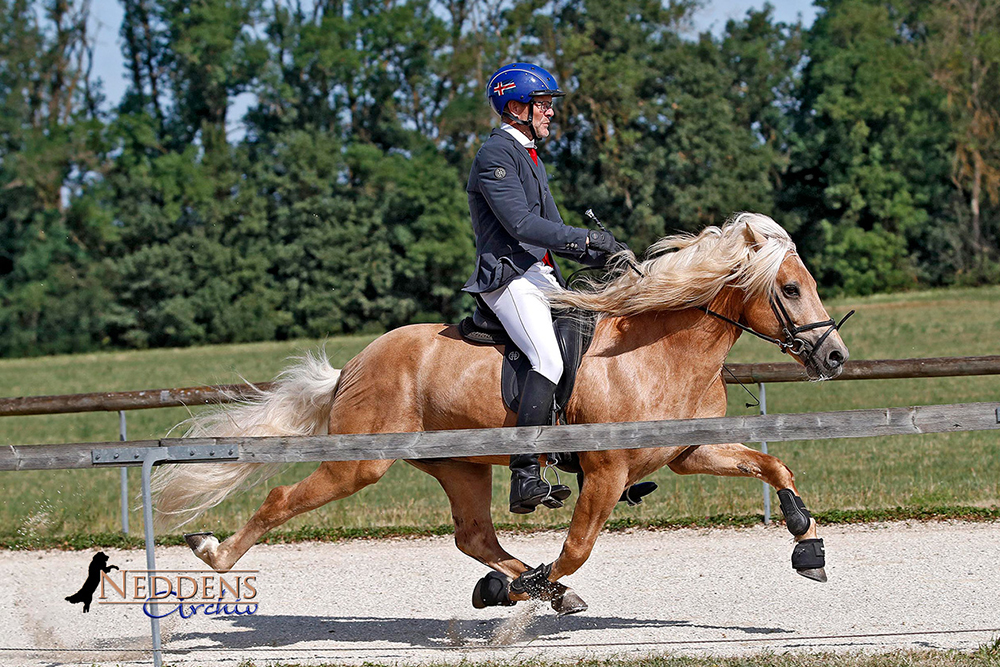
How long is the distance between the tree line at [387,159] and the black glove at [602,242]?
43.5m

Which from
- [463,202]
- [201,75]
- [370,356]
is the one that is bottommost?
[370,356]

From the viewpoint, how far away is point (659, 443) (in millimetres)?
4574

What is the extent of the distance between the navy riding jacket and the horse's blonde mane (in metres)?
0.20

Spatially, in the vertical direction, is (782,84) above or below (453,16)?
below

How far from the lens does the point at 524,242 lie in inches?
203

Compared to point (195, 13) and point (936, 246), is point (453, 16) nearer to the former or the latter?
point (195, 13)

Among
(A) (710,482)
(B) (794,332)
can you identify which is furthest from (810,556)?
(A) (710,482)

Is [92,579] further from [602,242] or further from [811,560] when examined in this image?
[811,560]

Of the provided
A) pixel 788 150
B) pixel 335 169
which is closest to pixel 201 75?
pixel 335 169

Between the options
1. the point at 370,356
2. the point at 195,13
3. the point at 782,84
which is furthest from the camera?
the point at 782,84

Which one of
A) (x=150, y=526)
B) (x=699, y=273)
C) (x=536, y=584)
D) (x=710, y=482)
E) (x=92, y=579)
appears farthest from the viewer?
(x=710, y=482)

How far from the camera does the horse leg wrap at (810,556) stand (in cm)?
491

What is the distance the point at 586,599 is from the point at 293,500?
1927 mm

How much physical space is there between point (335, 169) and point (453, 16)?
10.7m
